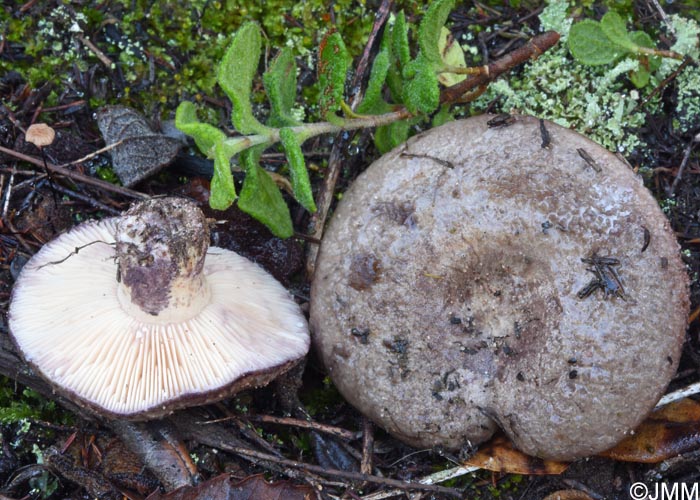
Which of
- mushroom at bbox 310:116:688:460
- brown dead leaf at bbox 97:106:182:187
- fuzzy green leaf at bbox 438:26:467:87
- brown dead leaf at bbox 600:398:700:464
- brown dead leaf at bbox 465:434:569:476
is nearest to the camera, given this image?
mushroom at bbox 310:116:688:460

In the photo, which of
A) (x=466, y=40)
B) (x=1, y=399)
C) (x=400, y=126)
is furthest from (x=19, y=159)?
(x=466, y=40)

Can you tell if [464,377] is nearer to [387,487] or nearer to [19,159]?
[387,487]

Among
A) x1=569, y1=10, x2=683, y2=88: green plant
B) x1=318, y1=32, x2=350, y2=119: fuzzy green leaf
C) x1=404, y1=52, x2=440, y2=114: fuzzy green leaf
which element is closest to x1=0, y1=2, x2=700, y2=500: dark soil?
x1=569, y1=10, x2=683, y2=88: green plant

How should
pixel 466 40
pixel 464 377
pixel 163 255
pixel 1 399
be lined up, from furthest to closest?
pixel 466 40, pixel 1 399, pixel 464 377, pixel 163 255

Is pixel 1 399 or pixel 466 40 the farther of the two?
pixel 466 40

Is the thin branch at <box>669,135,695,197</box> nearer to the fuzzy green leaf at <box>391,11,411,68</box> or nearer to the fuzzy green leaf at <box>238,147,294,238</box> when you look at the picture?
the fuzzy green leaf at <box>391,11,411,68</box>

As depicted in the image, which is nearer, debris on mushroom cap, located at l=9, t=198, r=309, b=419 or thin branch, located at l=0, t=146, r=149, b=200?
debris on mushroom cap, located at l=9, t=198, r=309, b=419
